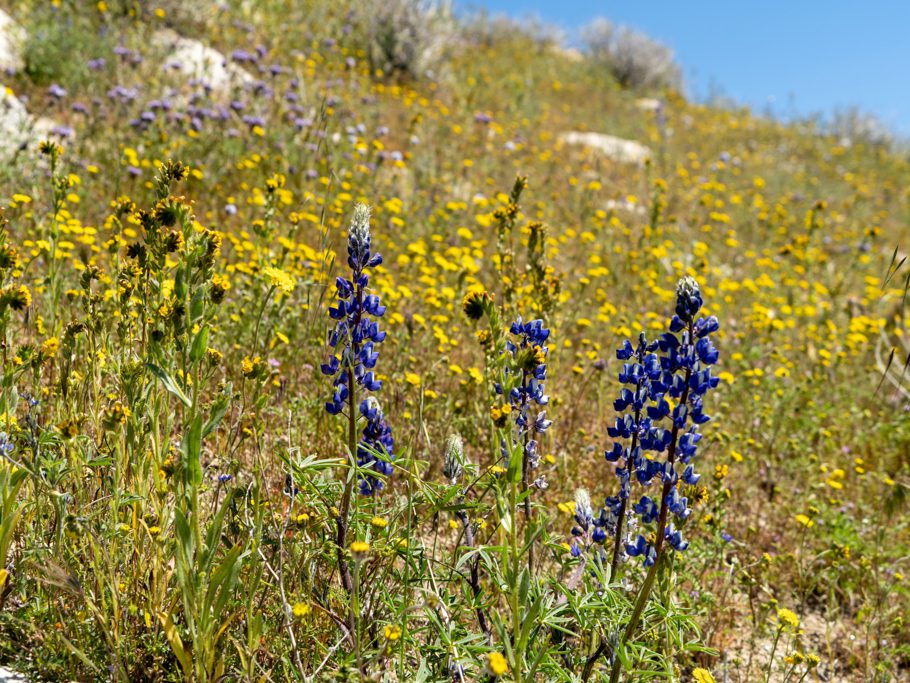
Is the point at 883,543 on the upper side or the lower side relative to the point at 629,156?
lower

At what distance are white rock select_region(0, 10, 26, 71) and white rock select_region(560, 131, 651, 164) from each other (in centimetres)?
691

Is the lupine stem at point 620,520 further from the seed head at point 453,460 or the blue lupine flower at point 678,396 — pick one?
the seed head at point 453,460

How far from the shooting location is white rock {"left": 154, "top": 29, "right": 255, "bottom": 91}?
7.57 metres

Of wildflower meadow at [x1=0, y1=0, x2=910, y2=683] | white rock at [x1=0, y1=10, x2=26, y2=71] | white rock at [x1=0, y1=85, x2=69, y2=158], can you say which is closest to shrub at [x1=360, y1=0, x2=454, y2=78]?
wildflower meadow at [x1=0, y1=0, x2=910, y2=683]

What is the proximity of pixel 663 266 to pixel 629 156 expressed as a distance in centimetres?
445

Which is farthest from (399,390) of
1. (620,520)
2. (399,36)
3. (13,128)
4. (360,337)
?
(399,36)

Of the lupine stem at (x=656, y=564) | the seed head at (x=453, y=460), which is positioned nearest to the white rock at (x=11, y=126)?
the seed head at (x=453, y=460)

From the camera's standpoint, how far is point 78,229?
13.2 feet

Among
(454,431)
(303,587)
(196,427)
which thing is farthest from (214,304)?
(454,431)

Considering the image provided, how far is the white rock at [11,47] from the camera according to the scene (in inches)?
273

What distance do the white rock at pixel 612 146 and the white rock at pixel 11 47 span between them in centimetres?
691

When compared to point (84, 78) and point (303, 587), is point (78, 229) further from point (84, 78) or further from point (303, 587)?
point (84, 78)

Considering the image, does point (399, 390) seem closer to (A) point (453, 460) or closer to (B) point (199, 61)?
(A) point (453, 460)

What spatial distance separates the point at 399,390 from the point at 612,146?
8354 millimetres
